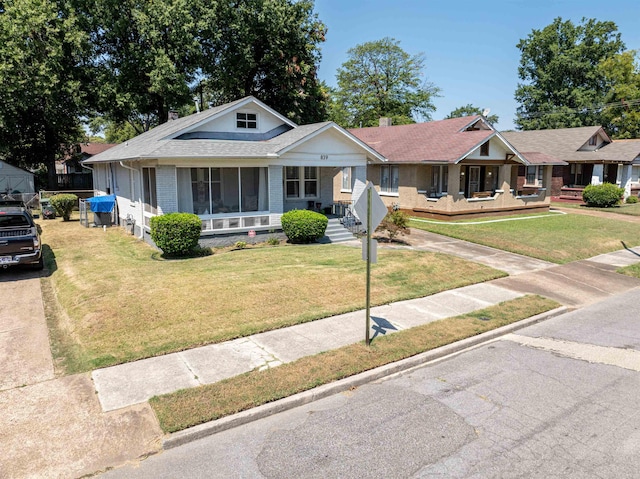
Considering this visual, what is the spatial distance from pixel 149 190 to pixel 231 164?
3868 millimetres

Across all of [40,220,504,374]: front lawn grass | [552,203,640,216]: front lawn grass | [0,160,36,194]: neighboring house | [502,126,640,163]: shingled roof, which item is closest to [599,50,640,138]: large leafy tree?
[502,126,640,163]: shingled roof

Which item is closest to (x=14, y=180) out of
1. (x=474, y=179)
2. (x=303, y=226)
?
(x=303, y=226)

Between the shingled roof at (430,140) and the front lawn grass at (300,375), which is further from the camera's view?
the shingled roof at (430,140)

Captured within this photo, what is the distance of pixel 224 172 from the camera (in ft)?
58.9

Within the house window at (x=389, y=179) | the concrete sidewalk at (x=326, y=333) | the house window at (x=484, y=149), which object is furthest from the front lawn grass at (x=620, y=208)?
the concrete sidewalk at (x=326, y=333)

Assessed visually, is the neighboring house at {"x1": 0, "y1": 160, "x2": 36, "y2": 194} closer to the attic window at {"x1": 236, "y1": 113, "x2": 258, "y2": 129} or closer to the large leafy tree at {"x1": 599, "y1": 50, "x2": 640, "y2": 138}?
the attic window at {"x1": 236, "y1": 113, "x2": 258, "y2": 129}

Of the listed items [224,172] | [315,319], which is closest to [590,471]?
A: [315,319]

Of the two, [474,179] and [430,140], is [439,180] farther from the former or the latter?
[474,179]

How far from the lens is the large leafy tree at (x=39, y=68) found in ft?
93.9

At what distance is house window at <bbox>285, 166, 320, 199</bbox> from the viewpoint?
2144 cm

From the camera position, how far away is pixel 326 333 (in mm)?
8977

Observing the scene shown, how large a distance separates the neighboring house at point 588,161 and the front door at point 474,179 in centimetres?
1242

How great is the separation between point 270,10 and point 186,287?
27478 millimetres

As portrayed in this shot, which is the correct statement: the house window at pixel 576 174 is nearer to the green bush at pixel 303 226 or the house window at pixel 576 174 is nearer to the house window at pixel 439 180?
the house window at pixel 439 180
